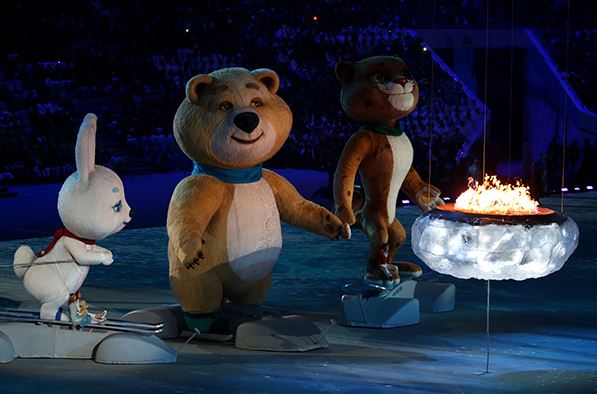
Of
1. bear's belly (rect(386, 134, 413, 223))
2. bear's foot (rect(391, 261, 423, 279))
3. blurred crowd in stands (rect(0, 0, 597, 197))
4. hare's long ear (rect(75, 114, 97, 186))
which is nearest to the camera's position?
hare's long ear (rect(75, 114, 97, 186))

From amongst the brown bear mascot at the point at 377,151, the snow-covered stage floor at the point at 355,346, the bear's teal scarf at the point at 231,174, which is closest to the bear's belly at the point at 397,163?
the brown bear mascot at the point at 377,151

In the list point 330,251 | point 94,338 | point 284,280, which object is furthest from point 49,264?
point 330,251

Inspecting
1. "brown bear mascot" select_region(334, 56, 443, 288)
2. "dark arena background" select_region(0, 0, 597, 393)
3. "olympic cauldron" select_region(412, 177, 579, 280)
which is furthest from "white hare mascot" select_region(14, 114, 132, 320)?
"dark arena background" select_region(0, 0, 597, 393)

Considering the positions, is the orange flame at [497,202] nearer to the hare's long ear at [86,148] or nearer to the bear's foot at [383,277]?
the bear's foot at [383,277]

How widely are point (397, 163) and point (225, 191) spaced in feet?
4.26

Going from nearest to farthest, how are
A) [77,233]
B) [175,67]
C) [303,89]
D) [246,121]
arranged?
[77,233] < [246,121] < [303,89] < [175,67]

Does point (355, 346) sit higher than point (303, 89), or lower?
lower

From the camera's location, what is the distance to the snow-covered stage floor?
17.8 ft

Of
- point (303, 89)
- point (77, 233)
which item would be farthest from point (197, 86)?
point (303, 89)

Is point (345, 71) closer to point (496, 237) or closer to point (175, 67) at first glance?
point (496, 237)

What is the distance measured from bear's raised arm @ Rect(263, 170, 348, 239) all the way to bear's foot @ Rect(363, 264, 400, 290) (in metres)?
0.60

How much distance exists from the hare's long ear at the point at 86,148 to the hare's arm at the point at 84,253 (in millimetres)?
275

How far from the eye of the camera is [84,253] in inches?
227

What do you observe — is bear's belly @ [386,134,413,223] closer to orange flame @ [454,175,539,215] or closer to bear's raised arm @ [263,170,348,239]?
bear's raised arm @ [263,170,348,239]
